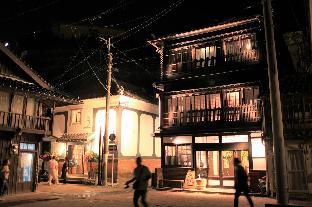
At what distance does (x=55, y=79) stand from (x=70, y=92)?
3.30 metres

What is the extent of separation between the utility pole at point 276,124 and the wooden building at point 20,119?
1481 centimetres

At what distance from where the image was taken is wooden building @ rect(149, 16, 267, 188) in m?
22.4

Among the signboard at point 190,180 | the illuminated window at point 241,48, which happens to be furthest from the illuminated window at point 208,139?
the illuminated window at point 241,48

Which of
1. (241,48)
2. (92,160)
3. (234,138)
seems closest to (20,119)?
(92,160)

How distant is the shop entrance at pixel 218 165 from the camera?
75.1 ft

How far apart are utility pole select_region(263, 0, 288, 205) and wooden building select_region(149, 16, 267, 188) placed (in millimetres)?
9752

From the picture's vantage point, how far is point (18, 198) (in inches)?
691

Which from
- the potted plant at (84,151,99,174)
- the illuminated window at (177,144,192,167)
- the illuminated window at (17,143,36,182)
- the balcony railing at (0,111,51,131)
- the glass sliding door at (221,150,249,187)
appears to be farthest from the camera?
the potted plant at (84,151,99,174)

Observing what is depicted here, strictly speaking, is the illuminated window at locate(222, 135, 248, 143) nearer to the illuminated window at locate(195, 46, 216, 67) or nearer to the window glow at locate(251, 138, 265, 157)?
the window glow at locate(251, 138, 265, 157)

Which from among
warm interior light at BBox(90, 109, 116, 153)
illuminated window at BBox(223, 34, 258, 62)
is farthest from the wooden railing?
warm interior light at BBox(90, 109, 116, 153)

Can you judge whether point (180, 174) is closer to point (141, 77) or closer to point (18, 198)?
point (18, 198)

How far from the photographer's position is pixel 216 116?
23.9m

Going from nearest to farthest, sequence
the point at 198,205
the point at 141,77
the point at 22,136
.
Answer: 1. the point at 198,205
2. the point at 22,136
3. the point at 141,77

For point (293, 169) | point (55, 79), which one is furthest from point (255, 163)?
point (55, 79)
